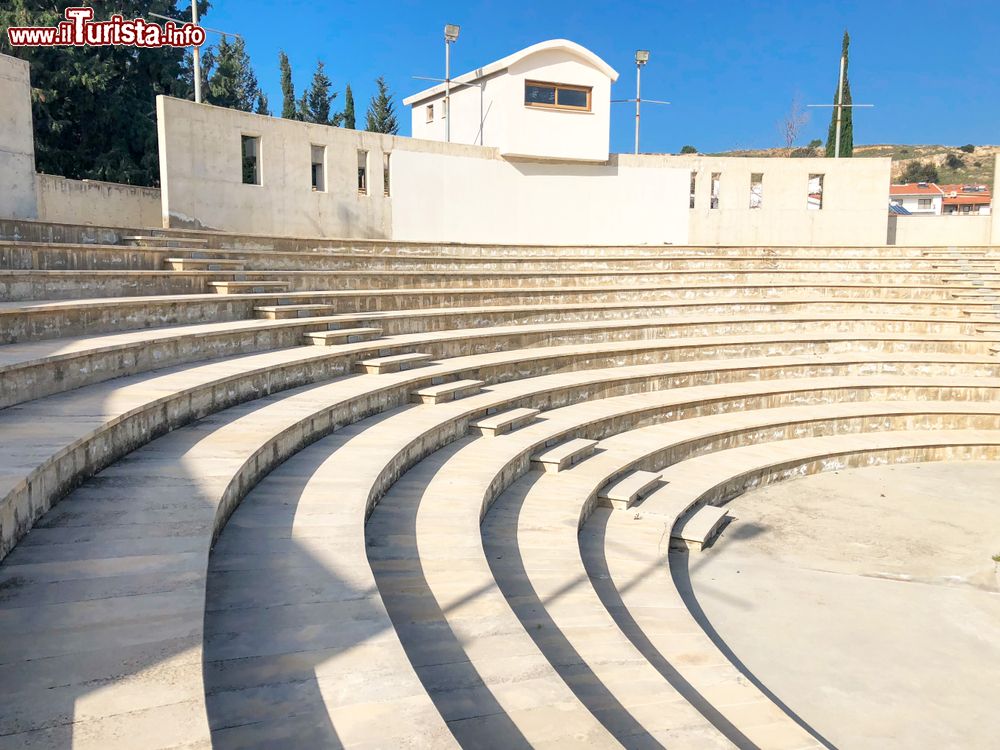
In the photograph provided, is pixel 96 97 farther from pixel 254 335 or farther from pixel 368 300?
pixel 254 335

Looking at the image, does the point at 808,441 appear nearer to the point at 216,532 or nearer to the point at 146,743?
the point at 216,532

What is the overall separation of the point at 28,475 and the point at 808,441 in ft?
32.4

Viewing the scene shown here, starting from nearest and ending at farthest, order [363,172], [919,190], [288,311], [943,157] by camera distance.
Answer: [288,311] < [363,172] < [919,190] < [943,157]

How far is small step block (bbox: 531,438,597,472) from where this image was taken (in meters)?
7.79

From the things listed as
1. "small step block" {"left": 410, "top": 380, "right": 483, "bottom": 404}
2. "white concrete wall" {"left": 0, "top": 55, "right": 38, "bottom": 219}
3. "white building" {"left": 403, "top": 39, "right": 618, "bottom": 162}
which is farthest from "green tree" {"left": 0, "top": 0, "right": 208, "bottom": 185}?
"small step block" {"left": 410, "top": 380, "right": 483, "bottom": 404}

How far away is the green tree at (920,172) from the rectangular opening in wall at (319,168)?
246ft

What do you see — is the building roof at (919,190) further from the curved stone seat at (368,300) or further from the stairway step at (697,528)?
the stairway step at (697,528)

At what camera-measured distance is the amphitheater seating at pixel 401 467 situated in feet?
9.41

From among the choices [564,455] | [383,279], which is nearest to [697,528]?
[564,455]

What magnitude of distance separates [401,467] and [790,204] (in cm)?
1540

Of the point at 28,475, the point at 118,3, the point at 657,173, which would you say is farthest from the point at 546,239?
the point at 118,3

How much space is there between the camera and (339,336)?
8.96m

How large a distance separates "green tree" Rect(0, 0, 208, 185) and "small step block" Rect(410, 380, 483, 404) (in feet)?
62.4

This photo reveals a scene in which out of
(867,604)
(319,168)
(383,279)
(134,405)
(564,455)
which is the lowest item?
(867,604)
